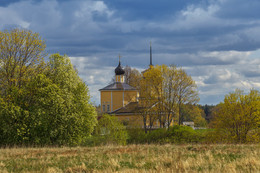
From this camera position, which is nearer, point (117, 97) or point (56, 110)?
point (56, 110)

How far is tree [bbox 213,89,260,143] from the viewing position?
38719 millimetres

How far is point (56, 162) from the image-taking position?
617 inches

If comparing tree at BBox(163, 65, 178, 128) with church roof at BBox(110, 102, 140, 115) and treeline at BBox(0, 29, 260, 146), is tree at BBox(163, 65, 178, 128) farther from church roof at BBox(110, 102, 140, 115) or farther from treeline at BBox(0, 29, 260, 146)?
church roof at BBox(110, 102, 140, 115)

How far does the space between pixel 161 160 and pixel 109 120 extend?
77.4ft

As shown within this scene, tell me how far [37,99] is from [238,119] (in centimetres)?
2199

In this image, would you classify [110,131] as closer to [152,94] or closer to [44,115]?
[44,115]

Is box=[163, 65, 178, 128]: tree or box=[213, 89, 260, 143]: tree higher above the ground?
box=[163, 65, 178, 128]: tree

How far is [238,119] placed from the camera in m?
38.7

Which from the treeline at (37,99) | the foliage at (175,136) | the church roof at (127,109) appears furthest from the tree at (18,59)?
the church roof at (127,109)

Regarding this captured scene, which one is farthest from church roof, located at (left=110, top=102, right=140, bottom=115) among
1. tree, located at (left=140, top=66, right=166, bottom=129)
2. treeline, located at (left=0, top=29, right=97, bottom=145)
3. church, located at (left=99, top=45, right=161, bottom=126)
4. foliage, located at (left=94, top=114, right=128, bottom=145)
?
treeline, located at (left=0, top=29, right=97, bottom=145)

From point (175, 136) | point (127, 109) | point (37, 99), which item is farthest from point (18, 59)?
point (127, 109)

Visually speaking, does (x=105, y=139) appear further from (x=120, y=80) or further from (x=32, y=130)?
(x=120, y=80)

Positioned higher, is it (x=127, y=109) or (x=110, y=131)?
(x=127, y=109)

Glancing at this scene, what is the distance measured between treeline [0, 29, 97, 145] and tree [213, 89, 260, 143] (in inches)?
611
